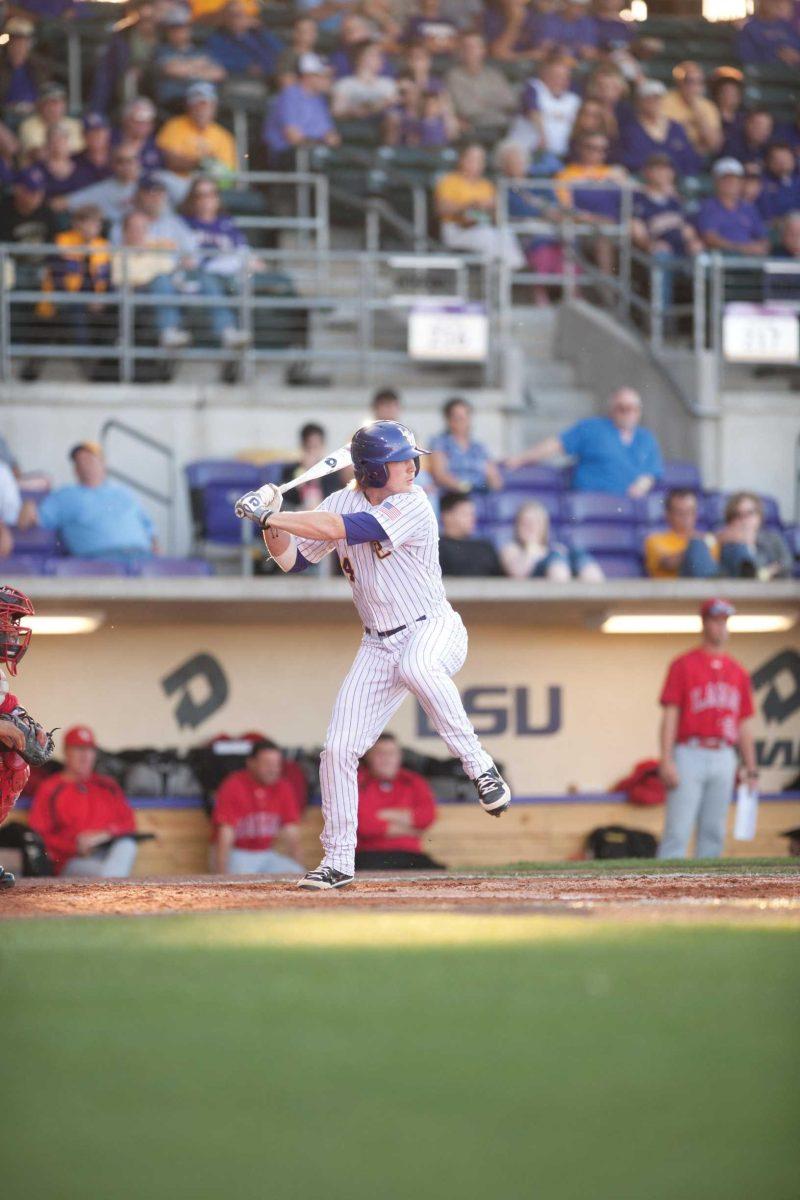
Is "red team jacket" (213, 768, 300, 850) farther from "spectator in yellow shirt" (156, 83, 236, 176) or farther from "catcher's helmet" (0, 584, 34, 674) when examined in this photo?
"spectator in yellow shirt" (156, 83, 236, 176)

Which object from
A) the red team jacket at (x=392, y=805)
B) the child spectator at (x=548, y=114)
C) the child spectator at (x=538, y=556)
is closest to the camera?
the red team jacket at (x=392, y=805)

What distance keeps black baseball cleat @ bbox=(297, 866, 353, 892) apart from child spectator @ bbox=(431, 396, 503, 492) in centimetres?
519

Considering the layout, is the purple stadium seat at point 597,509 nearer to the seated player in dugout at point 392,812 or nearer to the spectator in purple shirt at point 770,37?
the seated player in dugout at point 392,812

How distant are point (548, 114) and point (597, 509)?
476cm

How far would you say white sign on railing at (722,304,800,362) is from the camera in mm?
12609

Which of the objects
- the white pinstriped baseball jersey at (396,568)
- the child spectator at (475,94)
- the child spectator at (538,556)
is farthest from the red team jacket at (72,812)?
the child spectator at (475,94)

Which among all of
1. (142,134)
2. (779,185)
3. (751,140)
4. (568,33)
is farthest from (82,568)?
(568,33)

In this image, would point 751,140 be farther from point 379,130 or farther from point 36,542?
point 36,542

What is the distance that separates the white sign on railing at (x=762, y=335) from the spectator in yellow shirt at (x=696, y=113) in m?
3.41

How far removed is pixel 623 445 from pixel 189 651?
3.17 meters

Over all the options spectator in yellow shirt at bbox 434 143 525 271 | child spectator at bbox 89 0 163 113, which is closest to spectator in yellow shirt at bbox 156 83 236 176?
child spectator at bbox 89 0 163 113

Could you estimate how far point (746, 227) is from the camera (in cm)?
1448

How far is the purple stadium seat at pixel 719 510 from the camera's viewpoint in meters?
11.8

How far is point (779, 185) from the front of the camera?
49.5 feet
